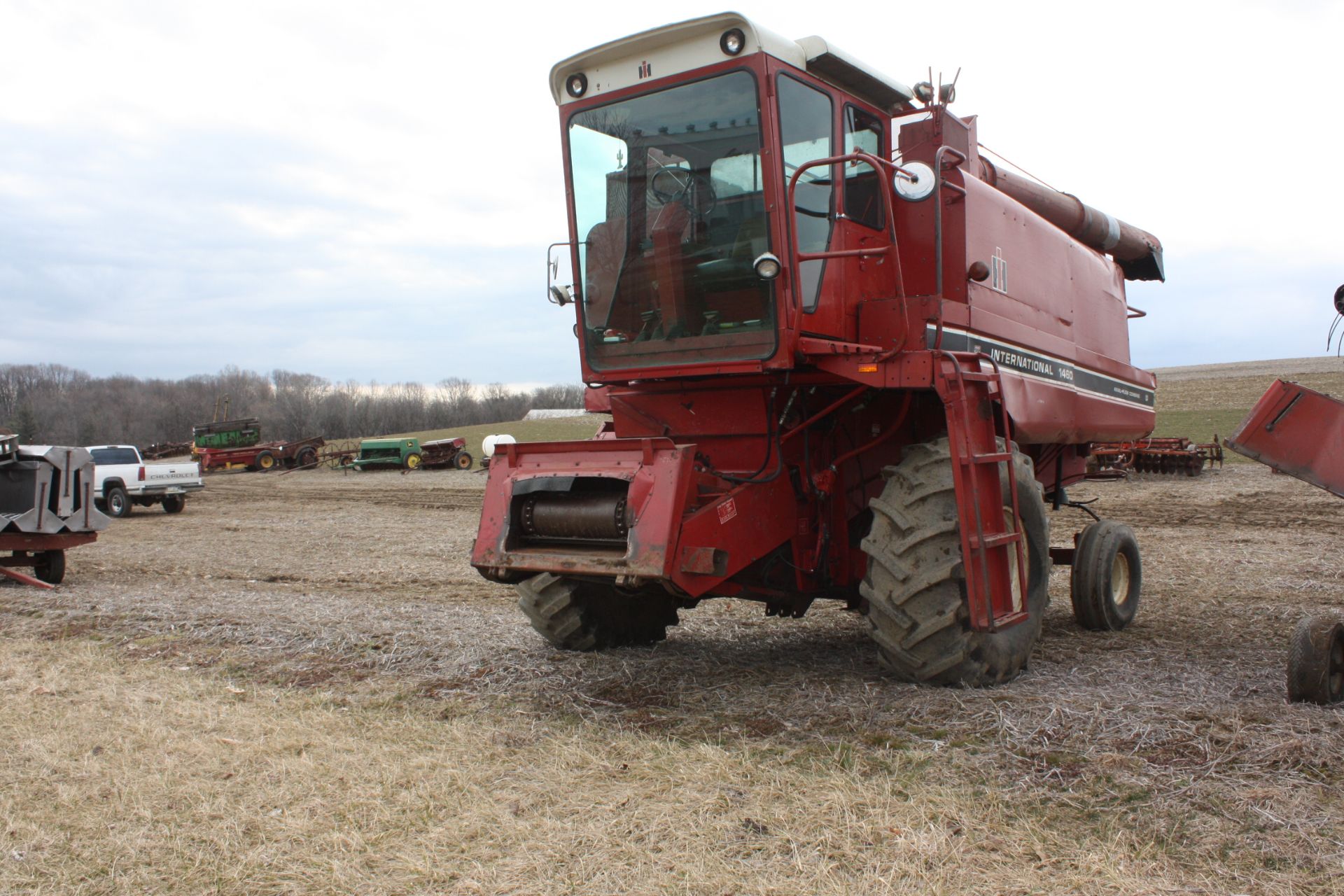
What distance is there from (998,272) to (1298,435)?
2072 mm

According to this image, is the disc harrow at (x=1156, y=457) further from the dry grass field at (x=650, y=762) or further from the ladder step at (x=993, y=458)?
the ladder step at (x=993, y=458)

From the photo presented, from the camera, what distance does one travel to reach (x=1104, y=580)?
25.7 feet

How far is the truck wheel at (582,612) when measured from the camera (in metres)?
6.82

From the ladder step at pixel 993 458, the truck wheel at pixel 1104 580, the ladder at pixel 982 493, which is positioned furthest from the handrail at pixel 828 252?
the truck wheel at pixel 1104 580

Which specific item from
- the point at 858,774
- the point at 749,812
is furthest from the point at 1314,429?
the point at 749,812

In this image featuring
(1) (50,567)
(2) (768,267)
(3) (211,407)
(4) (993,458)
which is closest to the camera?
(2) (768,267)

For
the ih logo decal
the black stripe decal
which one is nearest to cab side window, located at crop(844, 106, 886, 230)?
the black stripe decal

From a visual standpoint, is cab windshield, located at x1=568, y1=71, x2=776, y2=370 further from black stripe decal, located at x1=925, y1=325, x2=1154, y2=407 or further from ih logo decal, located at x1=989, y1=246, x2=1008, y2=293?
ih logo decal, located at x1=989, y1=246, x2=1008, y2=293

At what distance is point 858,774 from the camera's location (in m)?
4.48

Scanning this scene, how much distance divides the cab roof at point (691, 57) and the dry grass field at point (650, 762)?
3.58 m

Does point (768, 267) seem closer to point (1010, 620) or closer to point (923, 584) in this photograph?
point (923, 584)

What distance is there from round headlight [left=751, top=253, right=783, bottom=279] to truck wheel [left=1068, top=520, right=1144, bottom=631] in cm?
386

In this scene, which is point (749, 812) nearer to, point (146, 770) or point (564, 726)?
point (564, 726)

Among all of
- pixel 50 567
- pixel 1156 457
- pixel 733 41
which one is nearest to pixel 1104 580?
pixel 733 41
